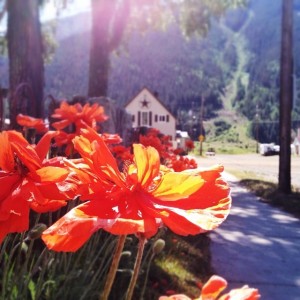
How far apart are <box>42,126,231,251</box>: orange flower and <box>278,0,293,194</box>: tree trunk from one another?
6.75 metres

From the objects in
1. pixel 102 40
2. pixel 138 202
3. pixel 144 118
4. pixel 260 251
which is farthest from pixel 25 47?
pixel 138 202

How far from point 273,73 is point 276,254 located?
356 inches

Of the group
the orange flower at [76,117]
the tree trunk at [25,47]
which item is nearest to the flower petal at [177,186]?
the orange flower at [76,117]

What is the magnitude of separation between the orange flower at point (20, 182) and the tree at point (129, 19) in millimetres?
7786

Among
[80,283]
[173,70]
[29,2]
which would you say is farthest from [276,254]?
[173,70]

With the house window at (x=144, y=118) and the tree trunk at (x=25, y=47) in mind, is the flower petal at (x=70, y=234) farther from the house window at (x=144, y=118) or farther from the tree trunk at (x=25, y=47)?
the house window at (x=144, y=118)

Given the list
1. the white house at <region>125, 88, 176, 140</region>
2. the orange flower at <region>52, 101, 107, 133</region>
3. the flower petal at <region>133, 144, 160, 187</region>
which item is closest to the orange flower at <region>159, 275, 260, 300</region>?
the flower petal at <region>133, 144, 160, 187</region>

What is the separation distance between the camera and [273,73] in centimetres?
1188

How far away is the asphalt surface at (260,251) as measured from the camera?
2688 millimetres

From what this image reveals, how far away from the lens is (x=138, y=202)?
18.6 inches

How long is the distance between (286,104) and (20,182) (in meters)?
6.89

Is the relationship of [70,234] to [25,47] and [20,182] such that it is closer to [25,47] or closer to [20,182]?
[20,182]

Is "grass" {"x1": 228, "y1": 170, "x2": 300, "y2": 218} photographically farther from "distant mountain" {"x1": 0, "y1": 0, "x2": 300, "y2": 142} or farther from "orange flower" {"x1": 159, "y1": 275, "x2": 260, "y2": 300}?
"orange flower" {"x1": 159, "y1": 275, "x2": 260, "y2": 300}

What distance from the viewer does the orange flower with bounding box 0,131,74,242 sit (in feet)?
1.58
